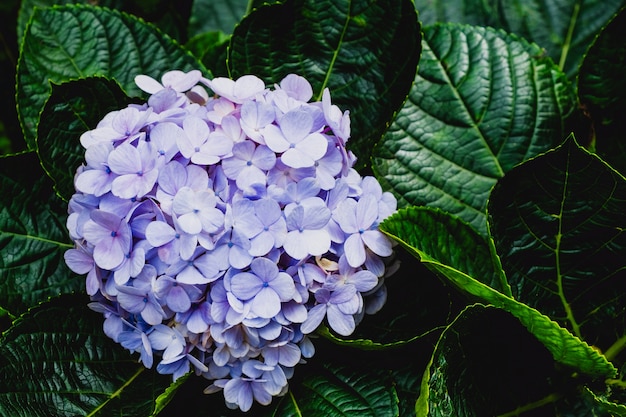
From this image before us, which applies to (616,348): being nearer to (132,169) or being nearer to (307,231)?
(307,231)

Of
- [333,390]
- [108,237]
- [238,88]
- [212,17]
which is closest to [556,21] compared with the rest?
[212,17]

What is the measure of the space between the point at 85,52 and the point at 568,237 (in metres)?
0.79

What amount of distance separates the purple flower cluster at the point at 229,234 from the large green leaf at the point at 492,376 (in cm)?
13

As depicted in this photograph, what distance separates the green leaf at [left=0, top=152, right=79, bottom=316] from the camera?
1105 mm

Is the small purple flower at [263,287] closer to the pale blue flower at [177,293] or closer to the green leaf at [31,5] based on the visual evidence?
the pale blue flower at [177,293]

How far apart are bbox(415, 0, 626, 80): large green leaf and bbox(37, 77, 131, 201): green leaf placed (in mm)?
799

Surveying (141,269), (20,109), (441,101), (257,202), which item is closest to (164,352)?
(141,269)

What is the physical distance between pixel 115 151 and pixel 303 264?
0.88 ft

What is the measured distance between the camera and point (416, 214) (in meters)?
1.03

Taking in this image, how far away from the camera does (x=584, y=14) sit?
1.49m

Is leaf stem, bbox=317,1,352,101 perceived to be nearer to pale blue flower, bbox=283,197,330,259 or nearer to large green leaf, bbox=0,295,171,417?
pale blue flower, bbox=283,197,330,259

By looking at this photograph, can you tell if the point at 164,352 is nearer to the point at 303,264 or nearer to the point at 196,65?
the point at 303,264

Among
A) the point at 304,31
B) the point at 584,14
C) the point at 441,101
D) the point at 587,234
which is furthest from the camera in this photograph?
the point at 584,14

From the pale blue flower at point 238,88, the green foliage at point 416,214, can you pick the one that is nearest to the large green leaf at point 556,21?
the green foliage at point 416,214
